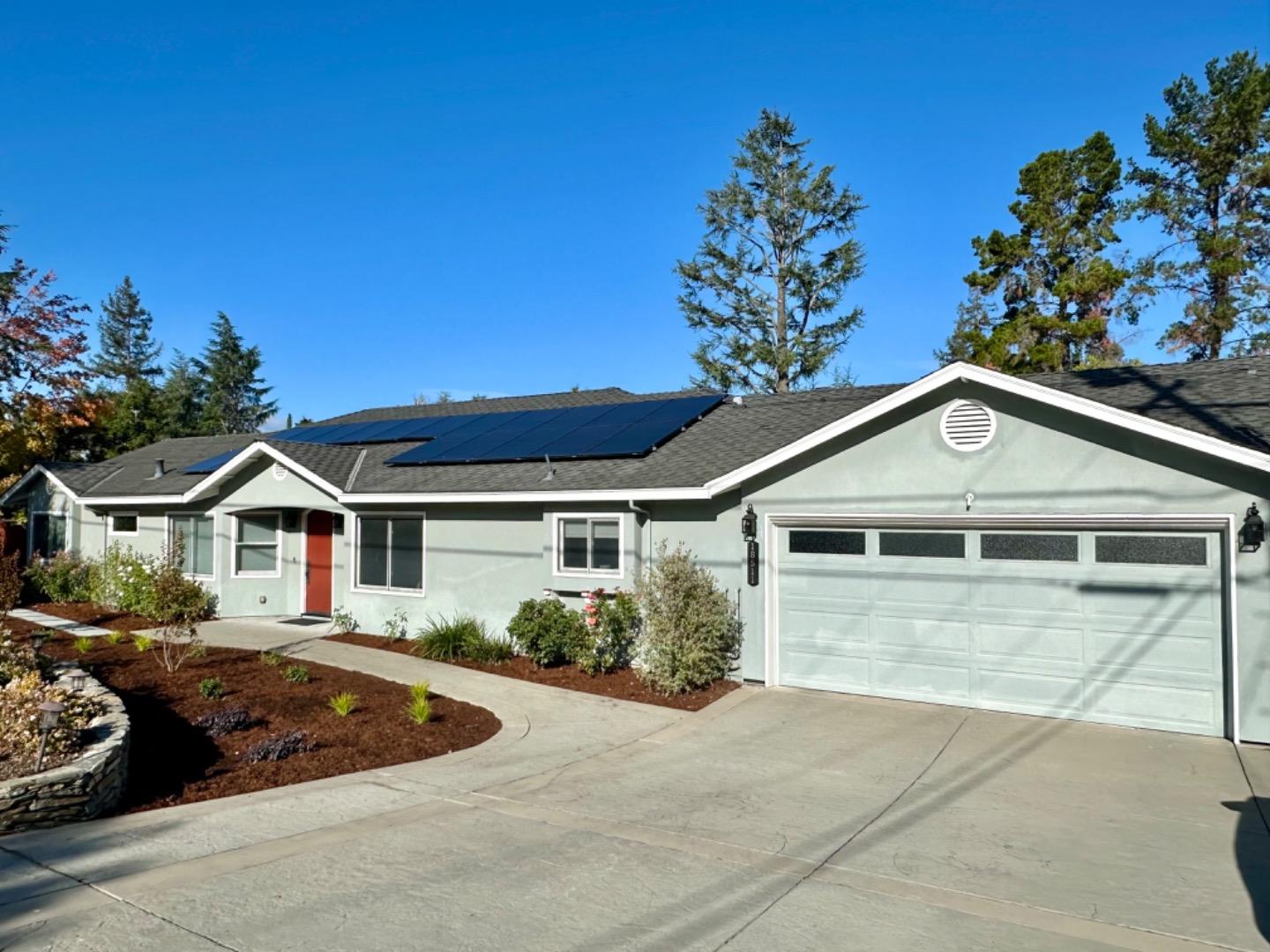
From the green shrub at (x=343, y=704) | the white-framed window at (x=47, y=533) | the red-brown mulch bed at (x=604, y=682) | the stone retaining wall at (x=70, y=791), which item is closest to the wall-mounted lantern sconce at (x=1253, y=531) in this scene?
the red-brown mulch bed at (x=604, y=682)

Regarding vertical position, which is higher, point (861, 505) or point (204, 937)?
point (861, 505)

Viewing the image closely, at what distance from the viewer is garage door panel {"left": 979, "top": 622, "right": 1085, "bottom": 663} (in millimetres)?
9109

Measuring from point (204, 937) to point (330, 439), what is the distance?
52.3 ft

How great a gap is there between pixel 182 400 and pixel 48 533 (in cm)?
2893

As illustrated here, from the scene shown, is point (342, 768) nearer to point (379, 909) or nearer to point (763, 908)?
point (379, 909)

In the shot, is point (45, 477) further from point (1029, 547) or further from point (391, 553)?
point (1029, 547)

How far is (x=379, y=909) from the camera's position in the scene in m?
4.75

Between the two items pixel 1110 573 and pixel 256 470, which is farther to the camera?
pixel 256 470

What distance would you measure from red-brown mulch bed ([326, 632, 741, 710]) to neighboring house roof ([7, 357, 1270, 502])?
248cm

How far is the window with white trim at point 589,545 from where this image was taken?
12273mm

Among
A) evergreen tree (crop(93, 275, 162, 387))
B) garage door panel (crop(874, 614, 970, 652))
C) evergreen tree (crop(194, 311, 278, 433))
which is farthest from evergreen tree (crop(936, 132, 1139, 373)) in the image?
evergreen tree (crop(93, 275, 162, 387))

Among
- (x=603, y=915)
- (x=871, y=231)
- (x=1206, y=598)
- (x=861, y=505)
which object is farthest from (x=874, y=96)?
(x=603, y=915)

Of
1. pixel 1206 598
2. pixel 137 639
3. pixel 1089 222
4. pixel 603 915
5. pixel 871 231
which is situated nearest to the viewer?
pixel 603 915

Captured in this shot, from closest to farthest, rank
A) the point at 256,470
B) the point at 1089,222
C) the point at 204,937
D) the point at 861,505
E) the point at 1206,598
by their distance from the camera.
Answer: the point at 204,937 → the point at 1206,598 → the point at 861,505 → the point at 256,470 → the point at 1089,222
